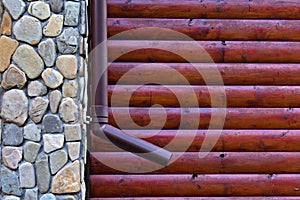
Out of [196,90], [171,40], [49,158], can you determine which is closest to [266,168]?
[196,90]

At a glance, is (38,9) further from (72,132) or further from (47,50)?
(72,132)

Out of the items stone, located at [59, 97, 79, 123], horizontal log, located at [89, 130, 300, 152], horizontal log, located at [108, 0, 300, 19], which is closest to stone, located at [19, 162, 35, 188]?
stone, located at [59, 97, 79, 123]

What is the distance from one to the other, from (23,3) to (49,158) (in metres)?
0.95

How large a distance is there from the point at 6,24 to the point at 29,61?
0.26m

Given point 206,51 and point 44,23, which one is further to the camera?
point 206,51

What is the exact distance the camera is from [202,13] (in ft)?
10.8

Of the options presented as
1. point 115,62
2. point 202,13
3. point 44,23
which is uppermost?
point 202,13

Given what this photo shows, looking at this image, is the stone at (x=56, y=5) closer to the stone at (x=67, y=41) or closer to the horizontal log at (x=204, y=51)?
the stone at (x=67, y=41)

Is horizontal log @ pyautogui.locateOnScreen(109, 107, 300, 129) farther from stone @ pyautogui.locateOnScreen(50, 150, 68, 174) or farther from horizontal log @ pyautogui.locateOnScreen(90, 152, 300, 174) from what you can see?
stone @ pyautogui.locateOnScreen(50, 150, 68, 174)

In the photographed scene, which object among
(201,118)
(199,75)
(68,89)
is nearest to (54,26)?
(68,89)

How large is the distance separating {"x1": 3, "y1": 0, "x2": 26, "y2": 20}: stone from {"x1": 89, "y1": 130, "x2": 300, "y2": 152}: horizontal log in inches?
47.3

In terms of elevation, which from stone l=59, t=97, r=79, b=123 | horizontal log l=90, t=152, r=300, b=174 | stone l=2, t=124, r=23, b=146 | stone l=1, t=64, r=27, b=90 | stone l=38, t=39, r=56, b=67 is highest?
stone l=38, t=39, r=56, b=67

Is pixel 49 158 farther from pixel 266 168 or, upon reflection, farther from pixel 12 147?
pixel 266 168

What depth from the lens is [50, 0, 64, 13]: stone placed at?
2.38m
